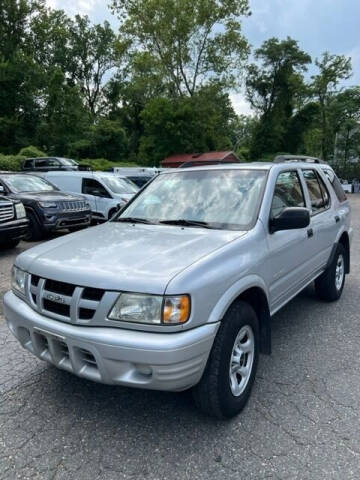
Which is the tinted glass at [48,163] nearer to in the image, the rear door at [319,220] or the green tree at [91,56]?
the rear door at [319,220]

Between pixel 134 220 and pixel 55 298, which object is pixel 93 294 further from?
pixel 134 220

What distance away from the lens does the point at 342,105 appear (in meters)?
43.4

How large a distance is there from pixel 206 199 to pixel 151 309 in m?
1.46

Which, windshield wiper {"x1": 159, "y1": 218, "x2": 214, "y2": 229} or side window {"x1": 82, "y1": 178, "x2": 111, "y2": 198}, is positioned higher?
windshield wiper {"x1": 159, "y1": 218, "x2": 214, "y2": 229}

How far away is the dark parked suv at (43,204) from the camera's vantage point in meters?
8.74

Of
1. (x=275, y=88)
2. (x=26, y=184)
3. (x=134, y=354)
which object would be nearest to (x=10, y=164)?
(x=26, y=184)

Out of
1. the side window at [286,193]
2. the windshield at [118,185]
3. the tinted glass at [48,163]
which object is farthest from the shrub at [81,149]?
the side window at [286,193]

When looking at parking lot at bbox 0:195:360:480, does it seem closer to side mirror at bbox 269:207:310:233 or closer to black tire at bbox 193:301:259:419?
black tire at bbox 193:301:259:419

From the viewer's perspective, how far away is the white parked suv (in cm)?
1114

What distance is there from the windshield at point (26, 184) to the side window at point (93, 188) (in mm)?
1619

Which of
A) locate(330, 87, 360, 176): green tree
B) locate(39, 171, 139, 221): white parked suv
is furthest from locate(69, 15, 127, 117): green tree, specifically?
locate(39, 171, 139, 221): white parked suv

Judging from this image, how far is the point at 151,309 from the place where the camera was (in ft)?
7.00

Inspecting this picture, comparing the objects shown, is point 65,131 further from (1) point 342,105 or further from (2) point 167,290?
(2) point 167,290

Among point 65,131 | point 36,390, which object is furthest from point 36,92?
point 36,390
